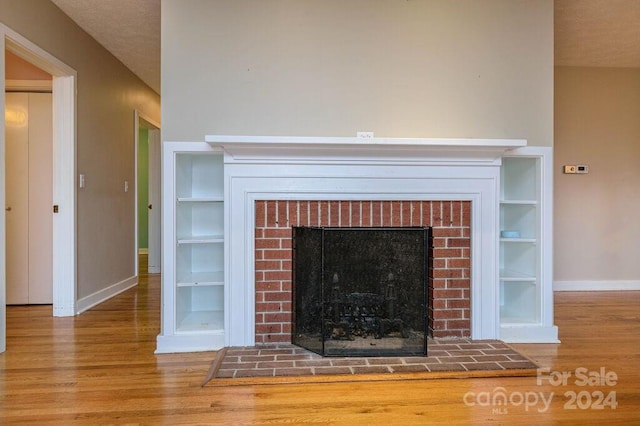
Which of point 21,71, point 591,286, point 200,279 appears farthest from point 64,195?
point 591,286

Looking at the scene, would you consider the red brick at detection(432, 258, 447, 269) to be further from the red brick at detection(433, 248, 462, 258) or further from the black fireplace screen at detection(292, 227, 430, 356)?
the black fireplace screen at detection(292, 227, 430, 356)

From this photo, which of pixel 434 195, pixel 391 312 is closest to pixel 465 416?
pixel 391 312

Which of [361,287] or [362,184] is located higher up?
[362,184]

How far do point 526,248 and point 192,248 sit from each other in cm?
239

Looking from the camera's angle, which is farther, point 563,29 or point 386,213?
point 563,29

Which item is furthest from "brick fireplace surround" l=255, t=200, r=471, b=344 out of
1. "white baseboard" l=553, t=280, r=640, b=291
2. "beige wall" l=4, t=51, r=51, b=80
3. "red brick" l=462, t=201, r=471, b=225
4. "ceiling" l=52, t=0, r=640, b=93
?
"beige wall" l=4, t=51, r=51, b=80

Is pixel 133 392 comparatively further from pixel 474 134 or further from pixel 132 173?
pixel 132 173

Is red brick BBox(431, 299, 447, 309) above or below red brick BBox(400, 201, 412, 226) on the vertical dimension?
below

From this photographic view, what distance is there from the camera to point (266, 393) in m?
1.93

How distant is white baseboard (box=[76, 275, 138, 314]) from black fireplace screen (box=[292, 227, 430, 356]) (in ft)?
7.10

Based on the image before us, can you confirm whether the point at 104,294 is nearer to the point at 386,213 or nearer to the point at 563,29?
the point at 386,213

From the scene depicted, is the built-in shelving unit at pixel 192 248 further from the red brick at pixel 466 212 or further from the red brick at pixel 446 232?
the red brick at pixel 466 212

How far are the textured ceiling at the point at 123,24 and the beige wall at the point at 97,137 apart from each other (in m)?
0.10

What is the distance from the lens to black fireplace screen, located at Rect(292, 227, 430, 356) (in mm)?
2422
